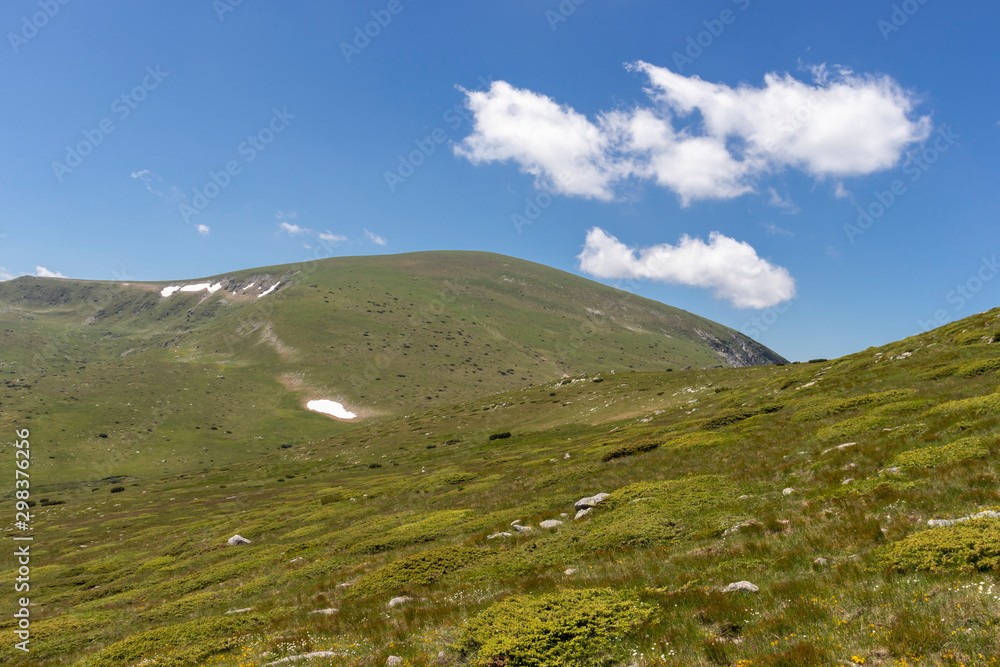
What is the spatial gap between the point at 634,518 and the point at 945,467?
9.70 meters

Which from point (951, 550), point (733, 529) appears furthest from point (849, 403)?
point (951, 550)

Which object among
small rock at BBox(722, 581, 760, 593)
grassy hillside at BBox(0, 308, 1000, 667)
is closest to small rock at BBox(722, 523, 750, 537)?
grassy hillside at BBox(0, 308, 1000, 667)

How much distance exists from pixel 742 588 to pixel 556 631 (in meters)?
4.20

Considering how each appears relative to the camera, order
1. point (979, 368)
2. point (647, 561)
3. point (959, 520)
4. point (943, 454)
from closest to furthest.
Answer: point (959, 520), point (647, 561), point (943, 454), point (979, 368)

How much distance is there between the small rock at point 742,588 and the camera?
31.3 feet

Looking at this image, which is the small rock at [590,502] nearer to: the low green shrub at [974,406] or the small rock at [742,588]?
the small rock at [742,588]

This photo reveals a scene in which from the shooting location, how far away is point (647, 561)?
1320 centimetres

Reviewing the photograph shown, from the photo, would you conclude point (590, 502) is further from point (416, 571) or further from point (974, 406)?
point (974, 406)

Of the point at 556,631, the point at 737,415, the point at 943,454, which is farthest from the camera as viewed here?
the point at 737,415

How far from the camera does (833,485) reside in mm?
15711

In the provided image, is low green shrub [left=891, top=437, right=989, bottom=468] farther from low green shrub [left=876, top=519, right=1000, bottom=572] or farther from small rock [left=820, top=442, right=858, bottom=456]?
low green shrub [left=876, top=519, right=1000, bottom=572]

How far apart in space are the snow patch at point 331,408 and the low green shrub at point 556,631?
190m

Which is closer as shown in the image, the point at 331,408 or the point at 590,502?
the point at 590,502

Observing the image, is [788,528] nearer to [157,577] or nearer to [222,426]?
[157,577]
